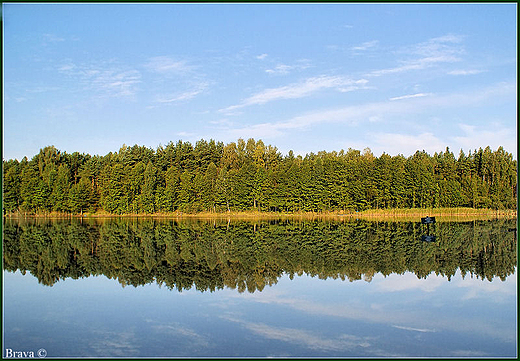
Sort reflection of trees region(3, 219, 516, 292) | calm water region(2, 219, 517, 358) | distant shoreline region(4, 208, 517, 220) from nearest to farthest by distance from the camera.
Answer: calm water region(2, 219, 517, 358), reflection of trees region(3, 219, 516, 292), distant shoreline region(4, 208, 517, 220)

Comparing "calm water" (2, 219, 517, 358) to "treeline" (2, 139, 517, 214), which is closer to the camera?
"calm water" (2, 219, 517, 358)

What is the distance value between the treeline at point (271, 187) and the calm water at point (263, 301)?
4566 cm

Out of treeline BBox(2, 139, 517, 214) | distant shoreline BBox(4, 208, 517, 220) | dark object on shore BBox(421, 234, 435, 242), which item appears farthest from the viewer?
treeline BBox(2, 139, 517, 214)

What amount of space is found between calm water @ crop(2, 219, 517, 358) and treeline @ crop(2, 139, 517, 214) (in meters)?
45.7

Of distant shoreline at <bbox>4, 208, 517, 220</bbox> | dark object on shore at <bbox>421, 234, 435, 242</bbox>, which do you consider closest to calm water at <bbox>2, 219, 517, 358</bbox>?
dark object on shore at <bbox>421, 234, 435, 242</bbox>

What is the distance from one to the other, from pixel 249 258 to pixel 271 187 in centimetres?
5161

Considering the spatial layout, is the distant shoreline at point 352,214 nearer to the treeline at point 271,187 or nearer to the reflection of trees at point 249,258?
the treeline at point 271,187

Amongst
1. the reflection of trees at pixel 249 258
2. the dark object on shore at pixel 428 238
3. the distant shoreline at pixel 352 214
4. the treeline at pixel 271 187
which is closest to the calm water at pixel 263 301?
the reflection of trees at pixel 249 258

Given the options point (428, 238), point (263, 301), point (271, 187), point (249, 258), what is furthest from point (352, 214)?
point (263, 301)

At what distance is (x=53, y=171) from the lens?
8162cm

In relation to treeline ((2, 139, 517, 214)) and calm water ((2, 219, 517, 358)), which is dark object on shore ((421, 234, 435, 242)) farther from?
treeline ((2, 139, 517, 214))

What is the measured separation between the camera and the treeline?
7606 cm

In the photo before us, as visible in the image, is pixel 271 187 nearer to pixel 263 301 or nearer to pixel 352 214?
pixel 352 214

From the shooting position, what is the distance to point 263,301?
54.2 feet
